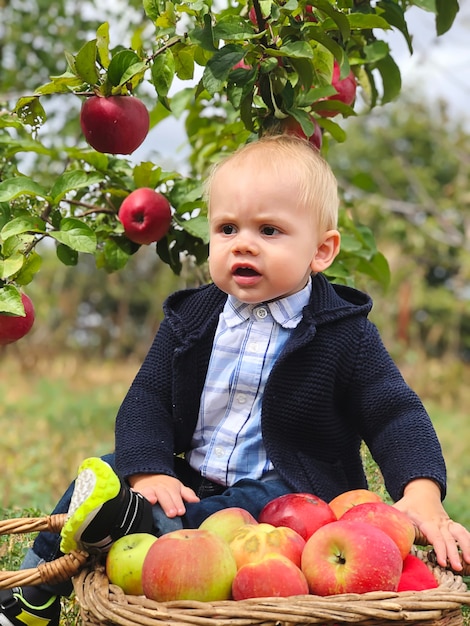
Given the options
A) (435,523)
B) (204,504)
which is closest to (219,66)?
(204,504)

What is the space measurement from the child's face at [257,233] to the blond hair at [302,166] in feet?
0.06

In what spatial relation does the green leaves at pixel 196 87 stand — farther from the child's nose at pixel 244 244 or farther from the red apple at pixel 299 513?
the red apple at pixel 299 513

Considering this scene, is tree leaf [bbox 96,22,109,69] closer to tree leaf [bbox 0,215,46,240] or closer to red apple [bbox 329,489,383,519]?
tree leaf [bbox 0,215,46,240]

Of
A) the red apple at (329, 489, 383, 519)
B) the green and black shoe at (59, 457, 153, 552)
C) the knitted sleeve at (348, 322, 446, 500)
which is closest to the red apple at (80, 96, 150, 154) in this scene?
the knitted sleeve at (348, 322, 446, 500)

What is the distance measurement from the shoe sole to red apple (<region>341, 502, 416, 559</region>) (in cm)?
40

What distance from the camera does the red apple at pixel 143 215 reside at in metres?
2.18

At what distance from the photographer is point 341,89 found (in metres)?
2.22

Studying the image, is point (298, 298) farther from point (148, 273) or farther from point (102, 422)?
point (148, 273)

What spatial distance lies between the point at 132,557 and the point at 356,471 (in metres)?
0.69

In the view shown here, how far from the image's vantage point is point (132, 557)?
1.39 meters

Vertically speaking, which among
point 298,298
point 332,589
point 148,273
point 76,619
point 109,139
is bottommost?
point 76,619

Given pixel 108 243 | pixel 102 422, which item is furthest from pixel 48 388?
pixel 108 243

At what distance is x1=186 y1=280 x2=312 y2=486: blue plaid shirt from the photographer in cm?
183

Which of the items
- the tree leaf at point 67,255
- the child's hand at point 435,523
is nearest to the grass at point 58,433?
the child's hand at point 435,523
